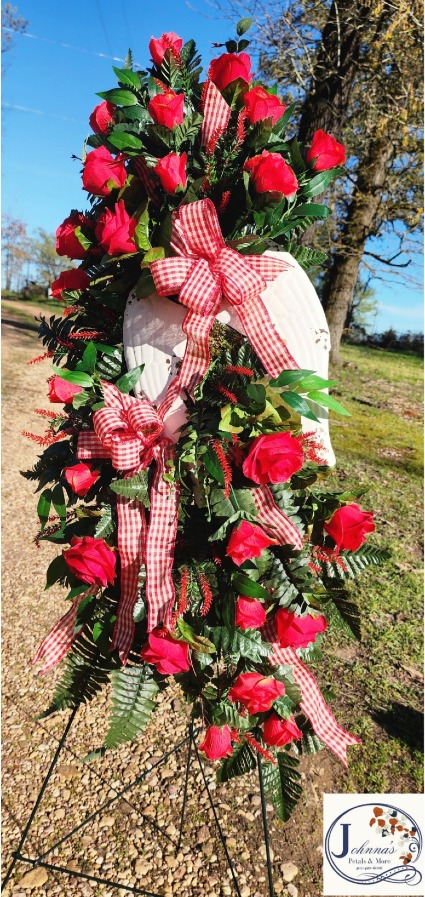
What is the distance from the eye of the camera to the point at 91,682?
5.64 feet

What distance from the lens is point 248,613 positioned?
149 cm

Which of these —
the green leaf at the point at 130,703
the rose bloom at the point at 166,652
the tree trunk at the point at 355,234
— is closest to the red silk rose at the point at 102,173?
the rose bloom at the point at 166,652

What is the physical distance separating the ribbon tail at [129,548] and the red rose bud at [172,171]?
80 cm

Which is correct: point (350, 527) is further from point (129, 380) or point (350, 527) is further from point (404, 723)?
point (404, 723)

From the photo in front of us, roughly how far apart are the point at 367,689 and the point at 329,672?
0.24 meters

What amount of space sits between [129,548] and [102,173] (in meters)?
0.99

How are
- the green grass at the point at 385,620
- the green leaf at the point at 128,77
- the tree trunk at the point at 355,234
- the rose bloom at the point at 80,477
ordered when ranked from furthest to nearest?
the tree trunk at the point at 355,234 → the green grass at the point at 385,620 → the green leaf at the point at 128,77 → the rose bloom at the point at 80,477

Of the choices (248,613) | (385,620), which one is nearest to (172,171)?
(248,613)

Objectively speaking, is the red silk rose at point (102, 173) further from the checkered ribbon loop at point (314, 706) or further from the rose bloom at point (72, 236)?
the checkered ribbon loop at point (314, 706)

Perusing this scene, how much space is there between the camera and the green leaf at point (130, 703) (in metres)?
1.56

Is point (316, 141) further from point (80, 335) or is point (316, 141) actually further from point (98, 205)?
point (80, 335)

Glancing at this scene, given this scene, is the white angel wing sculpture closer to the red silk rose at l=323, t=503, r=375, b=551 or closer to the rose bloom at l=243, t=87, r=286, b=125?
the red silk rose at l=323, t=503, r=375, b=551

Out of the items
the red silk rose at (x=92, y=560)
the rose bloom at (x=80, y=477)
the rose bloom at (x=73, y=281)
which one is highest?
the rose bloom at (x=73, y=281)

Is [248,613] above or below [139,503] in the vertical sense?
below
